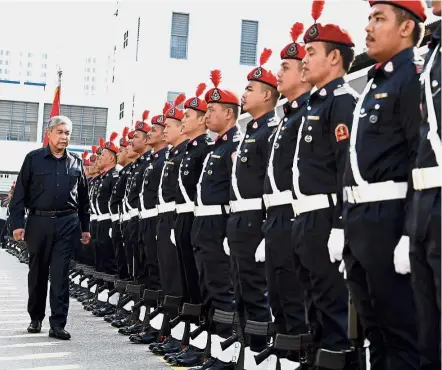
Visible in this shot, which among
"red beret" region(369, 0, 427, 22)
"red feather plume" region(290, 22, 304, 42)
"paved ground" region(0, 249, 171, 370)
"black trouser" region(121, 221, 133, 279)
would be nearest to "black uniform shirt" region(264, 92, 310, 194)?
"red feather plume" region(290, 22, 304, 42)

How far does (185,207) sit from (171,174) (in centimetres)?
62

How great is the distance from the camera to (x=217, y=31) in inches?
1136

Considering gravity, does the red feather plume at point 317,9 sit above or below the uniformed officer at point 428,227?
above

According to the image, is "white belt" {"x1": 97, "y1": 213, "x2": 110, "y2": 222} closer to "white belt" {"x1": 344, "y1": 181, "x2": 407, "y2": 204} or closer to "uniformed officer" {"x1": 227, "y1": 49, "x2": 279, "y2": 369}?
"uniformed officer" {"x1": 227, "y1": 49, "x2": 279, "y2": 369}

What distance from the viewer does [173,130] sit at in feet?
26.9

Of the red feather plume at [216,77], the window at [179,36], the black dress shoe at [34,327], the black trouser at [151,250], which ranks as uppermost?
the window at [179,36]

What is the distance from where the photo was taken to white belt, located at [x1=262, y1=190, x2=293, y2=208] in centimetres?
504

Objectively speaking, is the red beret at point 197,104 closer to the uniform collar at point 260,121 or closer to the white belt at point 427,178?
the uniform collar at point 260,121

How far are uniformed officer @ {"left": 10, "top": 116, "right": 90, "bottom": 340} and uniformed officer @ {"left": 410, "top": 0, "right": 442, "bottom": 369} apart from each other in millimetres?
5247

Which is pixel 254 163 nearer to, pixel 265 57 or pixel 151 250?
pixel 265 57

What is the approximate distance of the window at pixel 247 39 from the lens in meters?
29.1

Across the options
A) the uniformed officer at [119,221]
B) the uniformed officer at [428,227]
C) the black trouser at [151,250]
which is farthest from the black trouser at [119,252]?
the uniformed officer at [428,227]

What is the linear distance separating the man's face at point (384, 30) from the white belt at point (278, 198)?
1253 mm

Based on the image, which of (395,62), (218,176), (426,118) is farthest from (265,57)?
(426,118)
